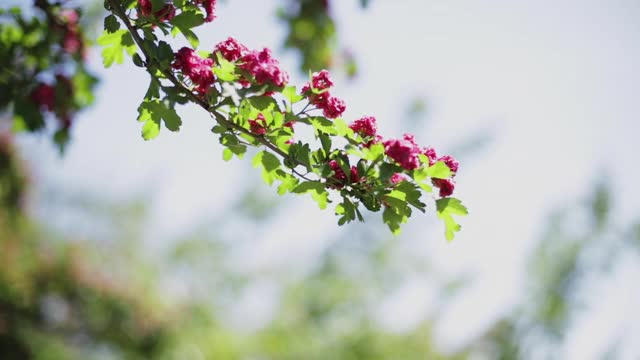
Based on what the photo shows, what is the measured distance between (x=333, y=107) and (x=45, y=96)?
224 cm

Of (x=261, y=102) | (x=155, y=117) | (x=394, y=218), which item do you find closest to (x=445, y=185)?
(x=394, y=218)

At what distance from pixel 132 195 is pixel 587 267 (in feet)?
45.1

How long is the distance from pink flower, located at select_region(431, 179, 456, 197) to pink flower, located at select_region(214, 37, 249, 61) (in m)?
0.88

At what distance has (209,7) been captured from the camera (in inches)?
85.7

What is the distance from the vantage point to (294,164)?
2107 mm

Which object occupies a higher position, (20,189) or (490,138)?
(490,138)

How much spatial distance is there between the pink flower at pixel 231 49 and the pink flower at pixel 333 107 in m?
0.37

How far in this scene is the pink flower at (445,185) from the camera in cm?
202

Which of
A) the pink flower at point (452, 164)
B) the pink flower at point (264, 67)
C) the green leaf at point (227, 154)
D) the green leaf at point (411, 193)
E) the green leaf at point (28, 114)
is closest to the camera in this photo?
the pink flower at point (264, 67)

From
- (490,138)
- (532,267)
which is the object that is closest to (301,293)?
(532,267)

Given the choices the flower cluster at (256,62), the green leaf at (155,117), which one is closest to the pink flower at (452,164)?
the flower cluster at (256,62)

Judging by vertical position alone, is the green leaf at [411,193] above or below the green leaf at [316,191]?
below

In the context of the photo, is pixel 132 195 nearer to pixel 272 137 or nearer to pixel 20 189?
pixel 20 189

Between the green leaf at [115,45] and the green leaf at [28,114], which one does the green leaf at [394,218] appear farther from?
the green leaf at [28,114]
